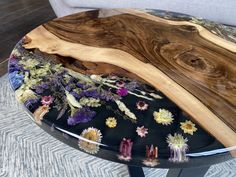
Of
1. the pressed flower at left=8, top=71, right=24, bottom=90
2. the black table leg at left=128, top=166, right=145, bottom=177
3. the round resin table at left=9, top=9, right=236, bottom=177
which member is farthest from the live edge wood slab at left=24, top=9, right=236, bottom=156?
the black table leg at left=128, top=166, right=145, bottom=177

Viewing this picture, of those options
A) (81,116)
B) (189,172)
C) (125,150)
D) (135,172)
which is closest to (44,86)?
(81,116)

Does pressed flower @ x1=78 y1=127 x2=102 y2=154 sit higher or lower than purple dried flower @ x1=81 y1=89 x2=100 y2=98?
lower

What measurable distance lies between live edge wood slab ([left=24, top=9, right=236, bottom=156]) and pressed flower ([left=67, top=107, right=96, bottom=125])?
13 centimetres

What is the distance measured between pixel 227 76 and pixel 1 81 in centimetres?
110

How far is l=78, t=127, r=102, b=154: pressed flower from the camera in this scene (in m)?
0.48

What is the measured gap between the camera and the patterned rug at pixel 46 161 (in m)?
0.97

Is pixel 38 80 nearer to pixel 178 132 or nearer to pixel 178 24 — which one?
pixel 178 132

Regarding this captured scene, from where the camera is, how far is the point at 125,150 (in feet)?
1.53

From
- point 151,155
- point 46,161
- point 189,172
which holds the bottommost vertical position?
point 46,161

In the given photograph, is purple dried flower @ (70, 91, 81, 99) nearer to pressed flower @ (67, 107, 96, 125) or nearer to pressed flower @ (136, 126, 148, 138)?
pressed flower @ (67, 107, 96, 125)

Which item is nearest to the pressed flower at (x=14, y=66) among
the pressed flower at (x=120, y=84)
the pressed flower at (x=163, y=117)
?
the pressed flower at (x=120, y=84)

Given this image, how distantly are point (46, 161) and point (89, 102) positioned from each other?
553 mm

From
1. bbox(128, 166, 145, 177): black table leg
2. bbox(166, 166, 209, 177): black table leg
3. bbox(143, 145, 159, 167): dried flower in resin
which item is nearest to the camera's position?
bbox(143, 145, 159, 167): dried flower in resin

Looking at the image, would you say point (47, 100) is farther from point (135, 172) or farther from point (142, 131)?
point (135, 172)
